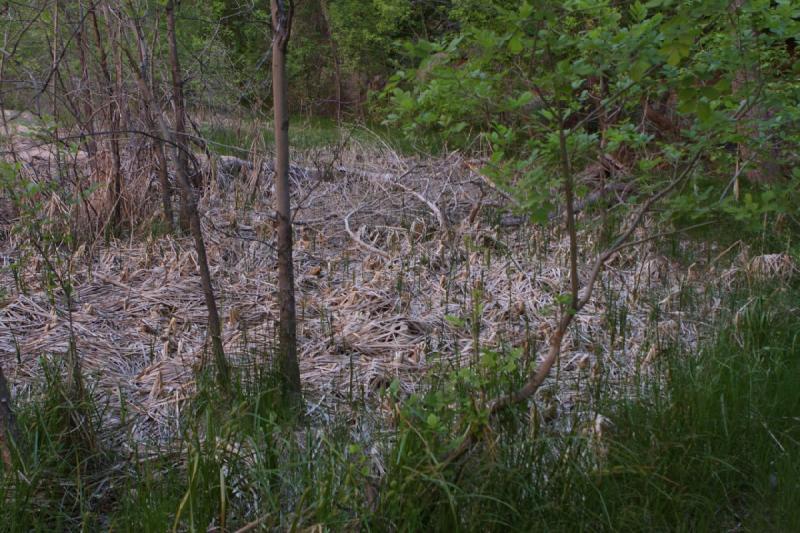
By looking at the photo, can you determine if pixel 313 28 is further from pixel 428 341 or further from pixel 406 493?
pixel 406 493

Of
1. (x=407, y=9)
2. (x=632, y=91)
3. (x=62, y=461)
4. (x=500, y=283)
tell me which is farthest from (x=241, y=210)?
(x=407, y=9)

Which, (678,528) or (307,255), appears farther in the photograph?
(307,255)

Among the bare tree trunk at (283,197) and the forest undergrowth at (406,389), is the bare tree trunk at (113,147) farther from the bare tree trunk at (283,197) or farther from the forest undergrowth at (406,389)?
the bare tree trunk at (283,197)

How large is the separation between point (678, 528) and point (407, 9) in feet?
42.5

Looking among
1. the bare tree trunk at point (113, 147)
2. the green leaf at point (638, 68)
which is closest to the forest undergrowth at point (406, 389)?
the bare tree trunk at point (113, 147)

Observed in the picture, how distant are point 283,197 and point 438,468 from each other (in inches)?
52.1

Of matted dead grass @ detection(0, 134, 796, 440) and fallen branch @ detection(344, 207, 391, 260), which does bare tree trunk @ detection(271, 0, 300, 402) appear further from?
fallen branch @ detection(344, 207, 391, 260)

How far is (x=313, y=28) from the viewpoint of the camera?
57.0 feet

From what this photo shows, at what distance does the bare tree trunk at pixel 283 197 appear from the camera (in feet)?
10.0

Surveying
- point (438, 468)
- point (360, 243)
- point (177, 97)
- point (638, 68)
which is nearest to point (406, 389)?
point (438, 468)

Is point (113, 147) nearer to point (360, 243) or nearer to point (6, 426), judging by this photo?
point (360, 243)

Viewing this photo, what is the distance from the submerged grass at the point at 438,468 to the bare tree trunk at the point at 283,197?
0.52ft

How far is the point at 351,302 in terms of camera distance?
4.77 m

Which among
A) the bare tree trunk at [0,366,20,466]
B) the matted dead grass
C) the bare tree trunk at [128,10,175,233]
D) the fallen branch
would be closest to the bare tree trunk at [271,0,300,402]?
the matted dead grass
